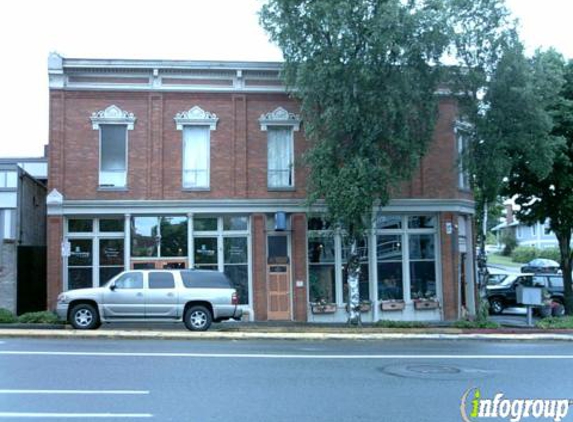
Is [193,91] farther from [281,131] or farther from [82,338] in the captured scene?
[82,338]

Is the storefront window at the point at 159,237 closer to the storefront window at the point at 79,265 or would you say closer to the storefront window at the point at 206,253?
the storefront window at the point at 206,253

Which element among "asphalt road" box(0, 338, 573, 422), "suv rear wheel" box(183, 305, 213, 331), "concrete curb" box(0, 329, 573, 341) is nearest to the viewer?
"asphalt road" box(0, 338, 573, 422)

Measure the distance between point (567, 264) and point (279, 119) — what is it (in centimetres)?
1255

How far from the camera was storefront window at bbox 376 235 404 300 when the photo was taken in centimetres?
2322

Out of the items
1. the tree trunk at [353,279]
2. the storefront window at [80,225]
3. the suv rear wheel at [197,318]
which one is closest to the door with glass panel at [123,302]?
the suv rear wheel at [197,318]

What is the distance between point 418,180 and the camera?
23359mm

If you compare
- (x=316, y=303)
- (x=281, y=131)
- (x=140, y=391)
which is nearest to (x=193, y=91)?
(x=281, y=131)

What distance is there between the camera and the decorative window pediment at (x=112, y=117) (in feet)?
72.2

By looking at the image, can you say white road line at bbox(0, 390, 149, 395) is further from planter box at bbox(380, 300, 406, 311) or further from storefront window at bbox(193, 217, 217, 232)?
planter box at bbox(380, 300, 406, 311)

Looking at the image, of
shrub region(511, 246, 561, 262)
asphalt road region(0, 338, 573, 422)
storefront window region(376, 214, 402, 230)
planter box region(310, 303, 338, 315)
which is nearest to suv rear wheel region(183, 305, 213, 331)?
asphalt road region(0, 338, 573, 422)

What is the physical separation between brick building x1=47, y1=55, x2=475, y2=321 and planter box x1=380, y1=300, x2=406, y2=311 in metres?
0.07

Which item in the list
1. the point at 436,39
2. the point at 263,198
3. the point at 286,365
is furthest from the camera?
the point at 263,198

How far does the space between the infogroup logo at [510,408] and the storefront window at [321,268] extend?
13990mm

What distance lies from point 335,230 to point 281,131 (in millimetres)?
4580
